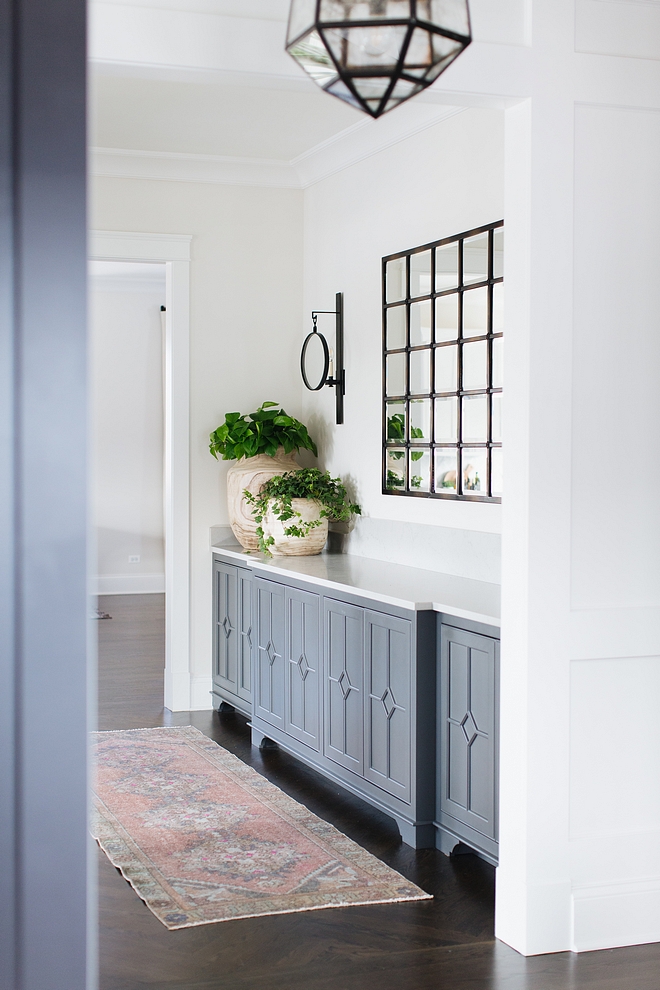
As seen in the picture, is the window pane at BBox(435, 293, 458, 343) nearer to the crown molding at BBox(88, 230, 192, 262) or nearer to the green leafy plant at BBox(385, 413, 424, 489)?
the green leafy plant at BBox(385, 413, 424, 489)

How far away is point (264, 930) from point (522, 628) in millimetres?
1122

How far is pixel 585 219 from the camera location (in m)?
2.82

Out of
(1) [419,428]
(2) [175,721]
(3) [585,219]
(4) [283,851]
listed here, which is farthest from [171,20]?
(2) [175,721]

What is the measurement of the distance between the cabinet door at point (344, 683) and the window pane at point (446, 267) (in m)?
1.36

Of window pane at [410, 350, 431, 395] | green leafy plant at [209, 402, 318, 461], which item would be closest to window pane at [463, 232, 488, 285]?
window pane at [410, 350, 431, 395]

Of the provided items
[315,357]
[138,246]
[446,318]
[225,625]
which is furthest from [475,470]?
[138,246]

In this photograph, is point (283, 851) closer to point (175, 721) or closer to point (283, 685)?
point (283, 685)

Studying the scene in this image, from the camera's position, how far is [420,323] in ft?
14.6

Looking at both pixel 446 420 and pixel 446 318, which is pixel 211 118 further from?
pixel 446 420

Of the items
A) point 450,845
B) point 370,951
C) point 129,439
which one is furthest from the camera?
point 129,439

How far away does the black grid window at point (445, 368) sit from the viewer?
3.91 m

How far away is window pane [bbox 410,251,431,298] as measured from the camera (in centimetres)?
439

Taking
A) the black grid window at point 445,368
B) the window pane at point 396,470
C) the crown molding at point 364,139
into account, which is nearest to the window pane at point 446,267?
the black grid window at point 445,368

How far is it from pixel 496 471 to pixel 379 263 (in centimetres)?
144
